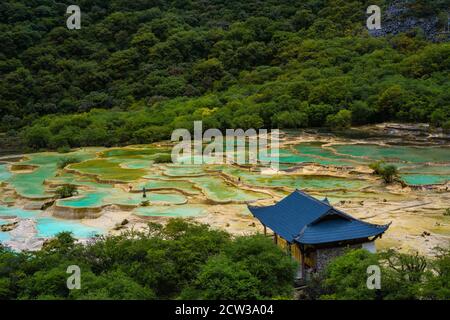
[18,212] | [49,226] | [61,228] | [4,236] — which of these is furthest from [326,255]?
[18,212]

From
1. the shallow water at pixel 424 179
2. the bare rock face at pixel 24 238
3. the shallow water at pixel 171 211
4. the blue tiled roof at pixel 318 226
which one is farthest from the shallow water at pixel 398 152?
the bare rock face at pixel 24 238

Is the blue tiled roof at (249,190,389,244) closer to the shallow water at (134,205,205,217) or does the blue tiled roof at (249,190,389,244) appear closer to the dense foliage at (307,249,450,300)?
the dense foliage at (307,249,450,300)

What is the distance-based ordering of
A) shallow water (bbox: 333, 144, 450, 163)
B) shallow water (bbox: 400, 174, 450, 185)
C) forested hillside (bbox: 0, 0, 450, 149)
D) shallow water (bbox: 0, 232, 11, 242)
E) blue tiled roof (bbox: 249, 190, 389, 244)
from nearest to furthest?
1. blue tiled roof (bbox: 249, 190, 389, 244)
2. shallow water (bbox: 0, 232, 11, 242)
3. shallow water (bbox: 400, 174, 450, 185)
4. shallow water (bbox: 333, 144, 450, 163)
5. forested hillside (bbox: 0, 0, 450, 149)

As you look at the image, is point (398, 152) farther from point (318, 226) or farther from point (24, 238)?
point (24, 238)

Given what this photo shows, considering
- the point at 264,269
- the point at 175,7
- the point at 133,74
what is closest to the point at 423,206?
the point at 264,269

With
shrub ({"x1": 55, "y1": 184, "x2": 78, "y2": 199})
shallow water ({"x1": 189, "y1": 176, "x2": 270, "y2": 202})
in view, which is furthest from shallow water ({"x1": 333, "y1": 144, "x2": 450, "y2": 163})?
shrub ({"x1": 55, "y1": 184, "x2": 78, "y2": 199})

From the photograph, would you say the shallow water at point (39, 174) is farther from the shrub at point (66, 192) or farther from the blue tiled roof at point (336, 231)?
the blue tiled roof at point (336, 231)
